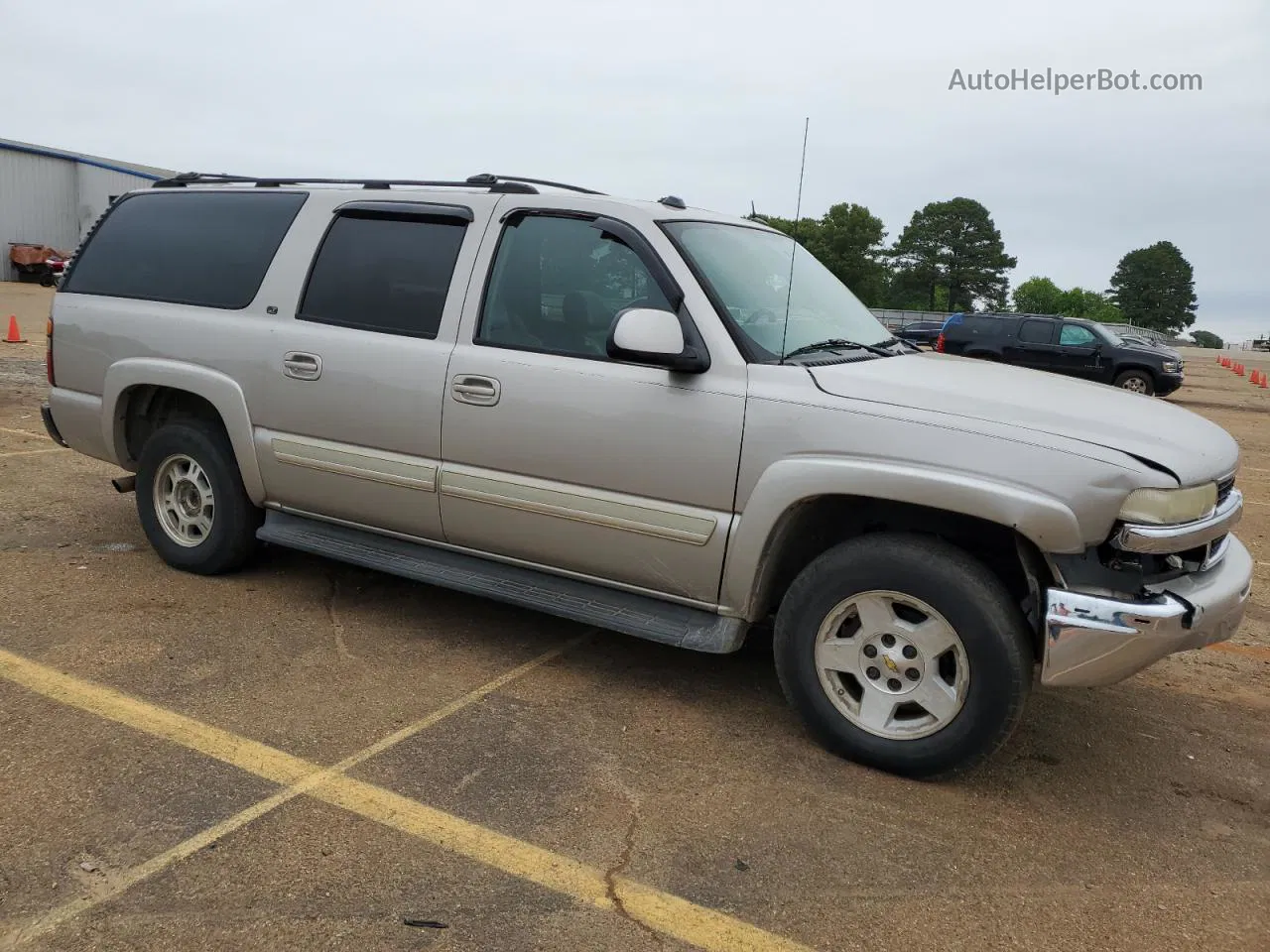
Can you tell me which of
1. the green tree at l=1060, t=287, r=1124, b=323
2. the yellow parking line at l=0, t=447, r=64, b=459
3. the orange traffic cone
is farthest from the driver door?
the green tree at l=1060, t=287, r=1124, b=323

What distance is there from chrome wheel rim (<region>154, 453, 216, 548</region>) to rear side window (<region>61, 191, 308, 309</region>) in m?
0.82

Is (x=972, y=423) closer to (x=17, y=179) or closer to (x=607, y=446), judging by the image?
(x=607, y=446)

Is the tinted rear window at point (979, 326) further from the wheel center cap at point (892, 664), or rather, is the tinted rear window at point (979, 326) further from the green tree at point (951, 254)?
the green tree at point (951, 254)

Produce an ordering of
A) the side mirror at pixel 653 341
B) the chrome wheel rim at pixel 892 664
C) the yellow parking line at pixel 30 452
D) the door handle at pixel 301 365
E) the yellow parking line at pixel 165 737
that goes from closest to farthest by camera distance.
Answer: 1. the yellow parking line at pixel 165 737
2. the chrome wheel rim at pixel 892 664
3. the side mirror at pixel 653 341
4. the door handle at pixel 301 365
5. the yellow parking line at pixel 30 452

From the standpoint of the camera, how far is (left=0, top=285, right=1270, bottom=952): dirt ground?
104 inches

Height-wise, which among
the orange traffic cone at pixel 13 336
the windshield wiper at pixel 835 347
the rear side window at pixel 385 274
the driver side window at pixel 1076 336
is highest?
the rear side window at pixel 385 274

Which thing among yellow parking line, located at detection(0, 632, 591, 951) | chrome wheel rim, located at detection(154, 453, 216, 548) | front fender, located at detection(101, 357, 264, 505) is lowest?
yellow parking line, located at detection(0, 632, 591, 951)

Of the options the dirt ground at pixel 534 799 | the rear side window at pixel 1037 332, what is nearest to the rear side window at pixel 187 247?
the dirt ground at pixel 534 799

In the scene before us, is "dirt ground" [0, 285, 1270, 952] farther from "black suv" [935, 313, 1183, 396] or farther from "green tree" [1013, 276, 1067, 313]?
"green tree" [1013, 276, 1067, 313]

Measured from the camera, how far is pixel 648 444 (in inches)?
147

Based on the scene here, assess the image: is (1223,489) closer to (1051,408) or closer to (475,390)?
(1051,408)

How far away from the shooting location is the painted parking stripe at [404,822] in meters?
2.64

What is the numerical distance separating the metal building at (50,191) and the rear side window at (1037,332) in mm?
28071

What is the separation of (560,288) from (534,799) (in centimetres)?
196
